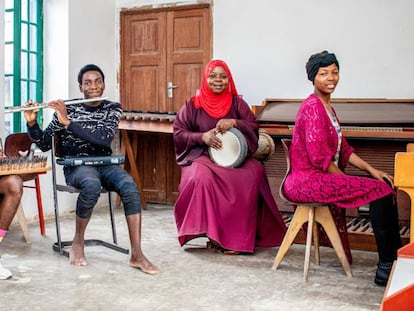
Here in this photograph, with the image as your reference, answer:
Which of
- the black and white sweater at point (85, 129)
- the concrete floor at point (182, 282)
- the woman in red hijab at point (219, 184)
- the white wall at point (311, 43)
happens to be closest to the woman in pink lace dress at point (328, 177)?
the concrete floor at point (182, 282)

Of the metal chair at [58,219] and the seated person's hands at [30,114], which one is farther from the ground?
the seated person's hands at [30,114]

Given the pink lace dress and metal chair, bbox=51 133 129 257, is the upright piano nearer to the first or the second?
the pink lace dress

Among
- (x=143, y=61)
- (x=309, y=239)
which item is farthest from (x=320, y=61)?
(x=143, y=61)

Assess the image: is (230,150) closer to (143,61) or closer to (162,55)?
(162,55)

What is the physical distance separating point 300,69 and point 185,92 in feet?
3.95

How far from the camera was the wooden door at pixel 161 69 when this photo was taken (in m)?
5.73

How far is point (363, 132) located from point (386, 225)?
1194 mm

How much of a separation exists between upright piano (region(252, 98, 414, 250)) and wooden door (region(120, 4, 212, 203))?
119 cm

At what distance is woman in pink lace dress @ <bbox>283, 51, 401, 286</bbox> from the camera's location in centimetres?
302

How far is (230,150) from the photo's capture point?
392 centimetres

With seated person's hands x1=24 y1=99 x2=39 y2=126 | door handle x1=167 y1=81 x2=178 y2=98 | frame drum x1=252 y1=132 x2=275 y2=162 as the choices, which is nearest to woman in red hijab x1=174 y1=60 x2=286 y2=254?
frame drum x1=252 y1=132 x2=275 y2=162

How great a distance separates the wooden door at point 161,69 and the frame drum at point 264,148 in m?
1.62

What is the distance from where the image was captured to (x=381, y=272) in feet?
9.98

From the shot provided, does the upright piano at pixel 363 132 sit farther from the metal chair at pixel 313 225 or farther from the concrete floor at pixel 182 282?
the metal chair at pixel 313 225
